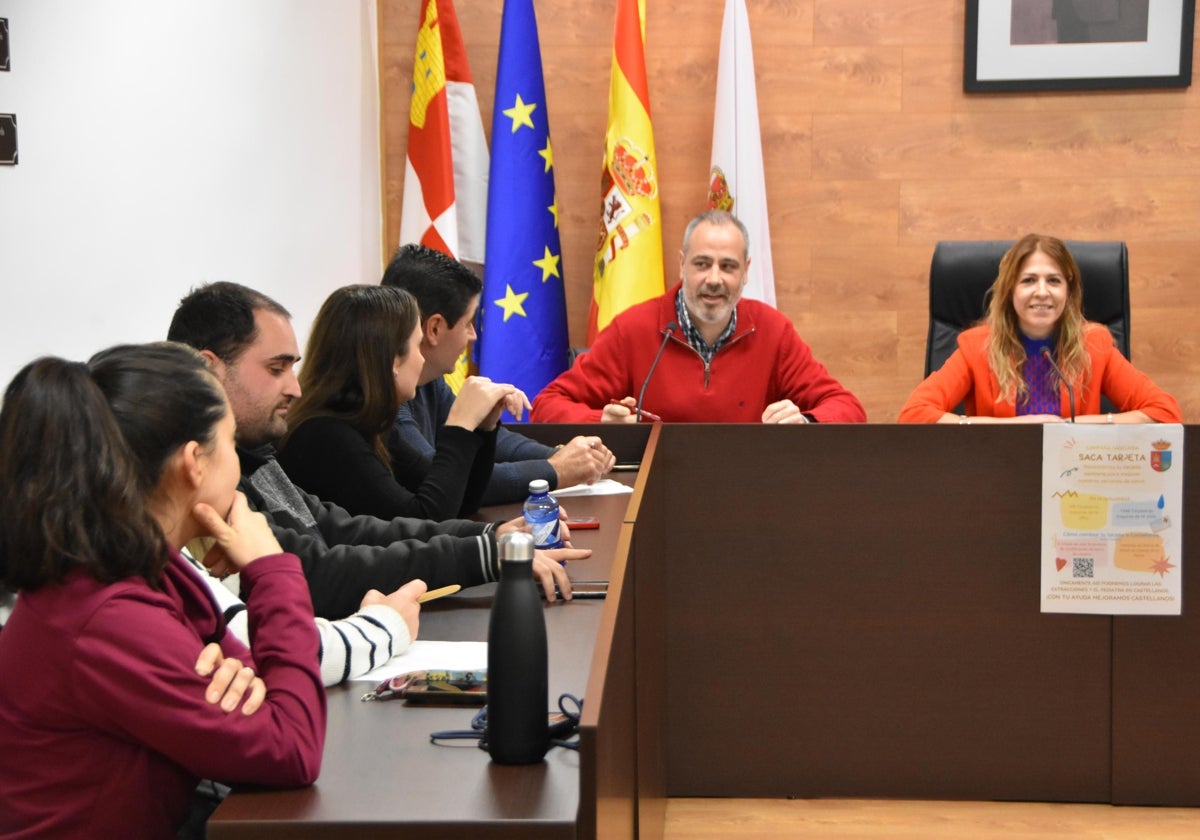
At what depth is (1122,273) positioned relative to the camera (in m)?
3.72

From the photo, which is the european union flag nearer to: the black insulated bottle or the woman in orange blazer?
the woman in orange blazer

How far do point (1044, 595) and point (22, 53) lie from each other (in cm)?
217

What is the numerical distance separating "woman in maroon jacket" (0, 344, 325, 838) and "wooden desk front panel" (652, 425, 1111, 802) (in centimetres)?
163

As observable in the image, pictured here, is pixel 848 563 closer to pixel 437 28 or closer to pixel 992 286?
pixel 992 286

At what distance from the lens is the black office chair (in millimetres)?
Result: 3727

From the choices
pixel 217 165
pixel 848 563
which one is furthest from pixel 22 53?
pixel 848 563

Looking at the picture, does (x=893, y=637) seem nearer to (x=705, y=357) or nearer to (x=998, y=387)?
(x=998, y=387)

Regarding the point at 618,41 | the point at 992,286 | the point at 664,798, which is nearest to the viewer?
the point at 664,798

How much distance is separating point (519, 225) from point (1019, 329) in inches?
69.6

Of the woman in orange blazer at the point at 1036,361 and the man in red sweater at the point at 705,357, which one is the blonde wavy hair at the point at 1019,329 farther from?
the man in red sweater at the point at 705,357

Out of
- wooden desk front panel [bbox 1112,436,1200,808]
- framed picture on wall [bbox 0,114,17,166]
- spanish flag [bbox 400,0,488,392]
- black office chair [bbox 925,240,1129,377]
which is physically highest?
spanish flag [bbox 400,0,488,392]

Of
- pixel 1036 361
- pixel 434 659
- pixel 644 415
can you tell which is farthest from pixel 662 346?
pixel 434 659

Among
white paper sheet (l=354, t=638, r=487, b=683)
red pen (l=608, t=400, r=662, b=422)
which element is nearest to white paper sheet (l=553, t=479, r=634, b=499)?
red pen (l=608, t=400, r=662, b=422)

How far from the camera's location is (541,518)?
2109 millimetres
